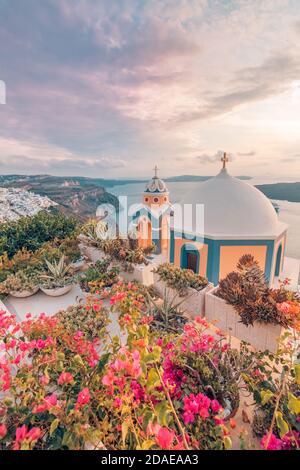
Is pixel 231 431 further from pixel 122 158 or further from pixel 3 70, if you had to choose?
pixel 122 158

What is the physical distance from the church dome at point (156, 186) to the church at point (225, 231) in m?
6.81

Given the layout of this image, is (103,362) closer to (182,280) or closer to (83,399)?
(83,399)

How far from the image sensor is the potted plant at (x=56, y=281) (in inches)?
204

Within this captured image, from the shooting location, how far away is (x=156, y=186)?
15.8m

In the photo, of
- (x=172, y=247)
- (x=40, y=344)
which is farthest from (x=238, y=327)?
(x=172, y=247)

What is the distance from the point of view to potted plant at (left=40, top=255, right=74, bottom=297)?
5.17 meters

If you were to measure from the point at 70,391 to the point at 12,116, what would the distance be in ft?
33.2

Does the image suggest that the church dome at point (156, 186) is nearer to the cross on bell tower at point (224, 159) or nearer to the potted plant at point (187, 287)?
the cross on bell tower at point (224, 159)

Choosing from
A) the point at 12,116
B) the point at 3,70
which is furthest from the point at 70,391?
the point at 12,116

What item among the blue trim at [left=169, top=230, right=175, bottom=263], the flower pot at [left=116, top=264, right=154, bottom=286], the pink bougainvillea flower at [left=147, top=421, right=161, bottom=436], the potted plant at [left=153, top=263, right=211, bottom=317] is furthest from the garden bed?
the pink bougainvillea flower at [left=147, top=421, right=161, bottom=436]

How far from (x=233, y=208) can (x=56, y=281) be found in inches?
237

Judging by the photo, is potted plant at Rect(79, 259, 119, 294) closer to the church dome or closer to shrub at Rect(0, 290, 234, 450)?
shrub at Rect(0, 290, 234, 450)

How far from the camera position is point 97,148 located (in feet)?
50.3

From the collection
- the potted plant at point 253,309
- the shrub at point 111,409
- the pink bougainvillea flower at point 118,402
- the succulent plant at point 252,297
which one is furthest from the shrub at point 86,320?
the succulent plant at point 252,297
